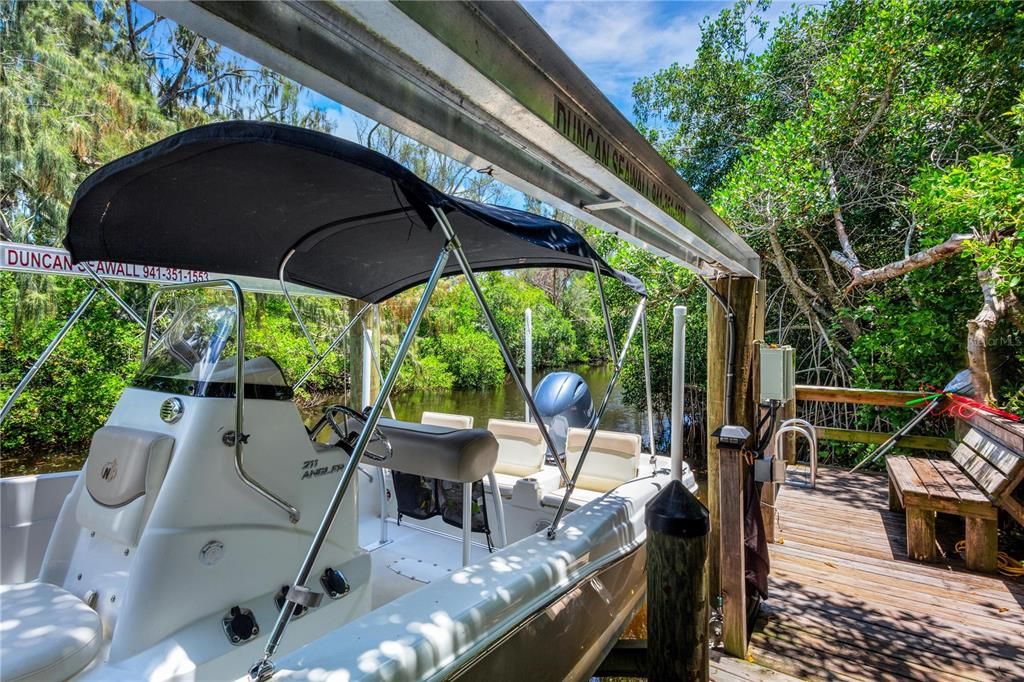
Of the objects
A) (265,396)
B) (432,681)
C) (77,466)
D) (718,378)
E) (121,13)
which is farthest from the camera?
(121,13)

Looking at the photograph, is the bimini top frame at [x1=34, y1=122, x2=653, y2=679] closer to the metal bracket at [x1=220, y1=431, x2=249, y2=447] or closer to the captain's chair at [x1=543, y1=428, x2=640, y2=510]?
the metal bracket at [x1=220, y1=431, x2=249, y2=447]

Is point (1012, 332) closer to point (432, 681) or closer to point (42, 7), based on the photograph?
point (432, 681)

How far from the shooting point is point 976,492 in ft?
11.2

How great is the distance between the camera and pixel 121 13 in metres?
9.27

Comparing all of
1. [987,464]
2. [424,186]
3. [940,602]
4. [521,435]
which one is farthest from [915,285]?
[424,186]

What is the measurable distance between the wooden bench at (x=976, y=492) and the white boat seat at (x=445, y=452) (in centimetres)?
306

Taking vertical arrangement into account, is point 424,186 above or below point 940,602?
above

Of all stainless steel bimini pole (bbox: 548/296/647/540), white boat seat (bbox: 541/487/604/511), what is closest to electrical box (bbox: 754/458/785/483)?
white boat seat (bbox: 541/487/604/511)

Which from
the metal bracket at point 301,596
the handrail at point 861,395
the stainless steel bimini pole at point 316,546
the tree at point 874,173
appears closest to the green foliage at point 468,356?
the tree at point 874,173

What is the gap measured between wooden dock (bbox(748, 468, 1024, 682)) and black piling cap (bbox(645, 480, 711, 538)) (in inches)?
50.8

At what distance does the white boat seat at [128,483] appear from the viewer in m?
1.56

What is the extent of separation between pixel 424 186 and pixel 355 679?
47.0 inches

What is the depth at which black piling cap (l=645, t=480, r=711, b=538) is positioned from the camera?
177 centimetres

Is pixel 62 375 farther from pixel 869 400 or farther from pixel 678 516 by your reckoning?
pixel 869 400
